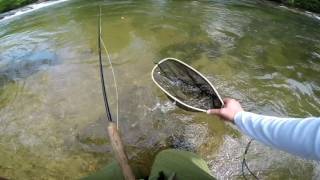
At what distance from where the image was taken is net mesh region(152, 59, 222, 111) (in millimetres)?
3477

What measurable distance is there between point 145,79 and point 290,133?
161 inches

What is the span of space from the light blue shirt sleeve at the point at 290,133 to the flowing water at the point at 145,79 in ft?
6.53

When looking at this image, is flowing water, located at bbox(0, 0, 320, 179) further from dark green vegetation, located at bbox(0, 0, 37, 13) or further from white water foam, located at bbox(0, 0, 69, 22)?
dark green vegetation, located at bbox(0, 0, 37, 13)

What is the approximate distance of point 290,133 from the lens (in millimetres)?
1935

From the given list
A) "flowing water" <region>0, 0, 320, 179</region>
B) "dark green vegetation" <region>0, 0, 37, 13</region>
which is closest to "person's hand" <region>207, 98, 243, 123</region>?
"flowing water" <region>0, 0, 320, 179</region>

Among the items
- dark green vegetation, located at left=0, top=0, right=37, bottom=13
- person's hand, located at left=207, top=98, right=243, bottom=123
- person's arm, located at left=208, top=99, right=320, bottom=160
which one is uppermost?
person's arm, located at left=208, top=99, right=320, bottom=160

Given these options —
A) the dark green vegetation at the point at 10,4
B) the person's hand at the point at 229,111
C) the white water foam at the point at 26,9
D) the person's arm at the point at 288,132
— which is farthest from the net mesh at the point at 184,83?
the dark green vegetation at the point at 10,4

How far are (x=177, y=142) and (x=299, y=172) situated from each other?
1277mm

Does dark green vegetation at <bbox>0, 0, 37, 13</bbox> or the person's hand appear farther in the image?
A: dark green vegetation at <bbox>0, 0, 37, 13</bbox>

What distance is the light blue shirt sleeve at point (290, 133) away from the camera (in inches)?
71.2

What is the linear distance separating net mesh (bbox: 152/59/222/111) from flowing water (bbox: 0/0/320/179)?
92 centimetres

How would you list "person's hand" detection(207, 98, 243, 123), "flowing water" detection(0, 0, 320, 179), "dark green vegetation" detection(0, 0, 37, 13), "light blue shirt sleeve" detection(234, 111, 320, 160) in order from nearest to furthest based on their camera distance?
1. "light blue shirt sleeve" detection(234, 111, 320, 160)
2. "person's hand" detection(207, 98, 243, 123)
3. "flowing water" detection(0, 0, 320, 179)
4. "dark green vegetation" detection(0, 0, 37, 13)

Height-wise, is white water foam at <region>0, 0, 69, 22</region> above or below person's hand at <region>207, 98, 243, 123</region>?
below

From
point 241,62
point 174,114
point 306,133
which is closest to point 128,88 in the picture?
point 174,114
